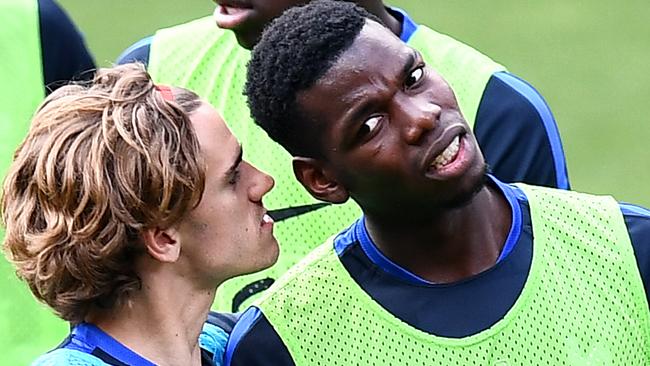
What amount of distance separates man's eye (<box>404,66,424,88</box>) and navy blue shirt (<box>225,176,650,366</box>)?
31 centimetres

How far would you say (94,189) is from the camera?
111 inches

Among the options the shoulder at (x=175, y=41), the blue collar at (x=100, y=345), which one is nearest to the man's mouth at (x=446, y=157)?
the blue collar at (x=100, y=345)

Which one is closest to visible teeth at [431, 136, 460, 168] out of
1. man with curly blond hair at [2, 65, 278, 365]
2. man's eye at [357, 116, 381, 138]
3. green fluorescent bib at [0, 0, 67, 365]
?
man's eye at [357, 116, 381, 138]

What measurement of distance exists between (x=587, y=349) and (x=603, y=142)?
4.80 metres

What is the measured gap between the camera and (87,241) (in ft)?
9.34

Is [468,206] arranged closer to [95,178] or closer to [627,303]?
[627,303]

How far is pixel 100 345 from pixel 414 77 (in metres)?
0.76

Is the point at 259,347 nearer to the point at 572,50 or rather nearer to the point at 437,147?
the point at 437,147

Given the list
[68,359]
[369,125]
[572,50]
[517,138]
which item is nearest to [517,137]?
[517,138]

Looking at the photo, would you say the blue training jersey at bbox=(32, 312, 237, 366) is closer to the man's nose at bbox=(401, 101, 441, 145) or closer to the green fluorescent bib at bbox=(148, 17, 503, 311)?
the man's nose at bbox=(401, 101, 441, 145)

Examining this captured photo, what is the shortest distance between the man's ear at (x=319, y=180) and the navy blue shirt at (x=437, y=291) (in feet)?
0.34

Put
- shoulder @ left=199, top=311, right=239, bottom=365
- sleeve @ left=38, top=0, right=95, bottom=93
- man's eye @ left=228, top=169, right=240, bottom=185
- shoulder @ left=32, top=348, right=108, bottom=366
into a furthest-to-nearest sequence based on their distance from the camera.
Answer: sleeve @ left=38, top=0, right=95, bottom=93 < shoulder @ left=199, top=311, right=239, bottom=365 < man's eye @ left=228, top=169, right=240, bottom=185 < shoulder @ left=32, top=348, right=108, bottom=366

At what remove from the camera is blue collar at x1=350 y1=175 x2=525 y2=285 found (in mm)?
3094

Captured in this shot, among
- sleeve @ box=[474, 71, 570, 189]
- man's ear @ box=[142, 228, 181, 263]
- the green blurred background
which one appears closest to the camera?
man's ear @ box=[142, 228, 181, 263]
